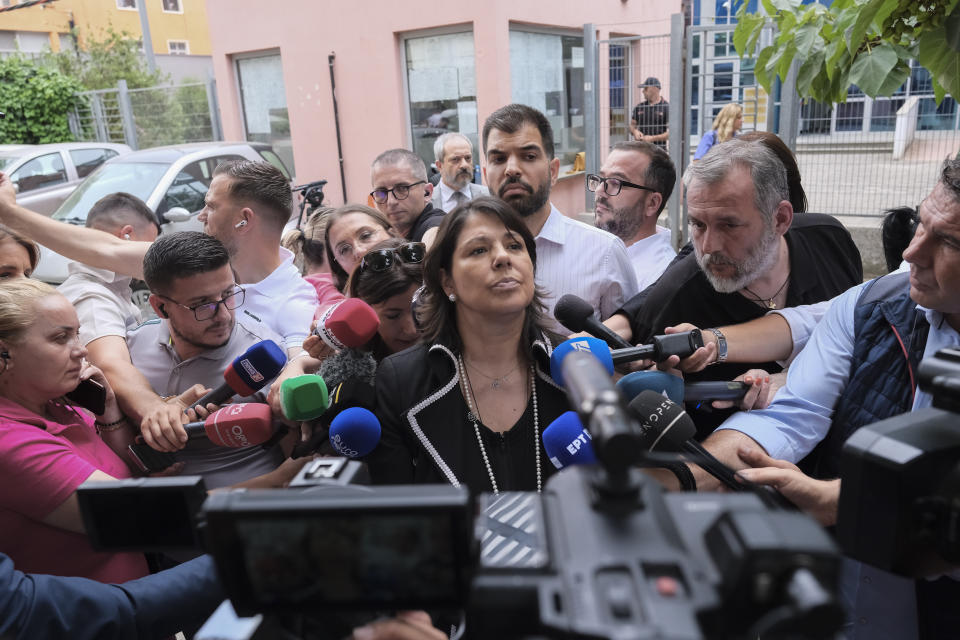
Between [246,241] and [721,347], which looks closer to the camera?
[721,347]

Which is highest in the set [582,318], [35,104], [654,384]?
[35,104]

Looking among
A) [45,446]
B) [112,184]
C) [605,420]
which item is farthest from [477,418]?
[112,184]

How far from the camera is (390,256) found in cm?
258

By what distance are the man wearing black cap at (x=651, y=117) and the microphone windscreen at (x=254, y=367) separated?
6174 mm

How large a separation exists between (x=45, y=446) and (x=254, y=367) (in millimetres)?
580

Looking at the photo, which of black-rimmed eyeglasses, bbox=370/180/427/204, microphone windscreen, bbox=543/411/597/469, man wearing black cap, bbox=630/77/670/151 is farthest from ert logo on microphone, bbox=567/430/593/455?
man wearing black cap, bbox=630/77/670/151

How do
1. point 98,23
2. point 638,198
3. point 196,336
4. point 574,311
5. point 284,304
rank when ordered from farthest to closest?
point 98,23
point 638,198
point 284,304
point 196,336
point 574,311

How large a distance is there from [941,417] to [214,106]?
42.9ft

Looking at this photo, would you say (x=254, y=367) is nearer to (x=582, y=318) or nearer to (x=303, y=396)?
(x=303, y=396)

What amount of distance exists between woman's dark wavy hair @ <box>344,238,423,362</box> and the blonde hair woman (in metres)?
4.91

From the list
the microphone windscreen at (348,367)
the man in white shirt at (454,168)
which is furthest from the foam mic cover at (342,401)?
the man in white shirt at (454,168)

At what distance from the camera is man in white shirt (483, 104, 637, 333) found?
3.13 metres

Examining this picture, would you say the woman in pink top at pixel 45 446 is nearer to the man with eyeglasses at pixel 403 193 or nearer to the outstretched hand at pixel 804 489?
the outstretched hand at pixel 804 489

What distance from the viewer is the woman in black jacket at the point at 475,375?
6.84ft
